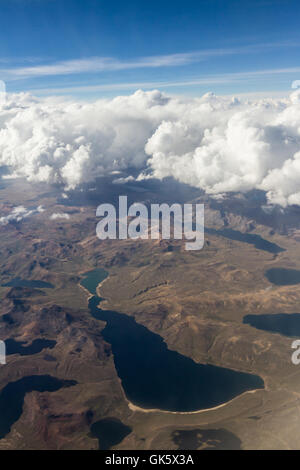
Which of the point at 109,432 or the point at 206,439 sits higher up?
the point at 206,439

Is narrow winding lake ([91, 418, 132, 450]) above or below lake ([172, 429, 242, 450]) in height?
below

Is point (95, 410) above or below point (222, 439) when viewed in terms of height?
below

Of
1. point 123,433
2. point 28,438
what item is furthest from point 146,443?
point 28,438

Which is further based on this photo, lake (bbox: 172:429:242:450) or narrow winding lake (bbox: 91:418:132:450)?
narrow winding lake (bbox: 91:418:132:450)

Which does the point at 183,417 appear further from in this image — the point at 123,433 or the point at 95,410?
the point at 95,410

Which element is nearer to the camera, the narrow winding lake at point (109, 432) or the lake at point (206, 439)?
the lake at point (206, 439)

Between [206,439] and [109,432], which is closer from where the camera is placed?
[206,439]

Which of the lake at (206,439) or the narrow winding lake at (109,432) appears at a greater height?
the lake at (206,439)
